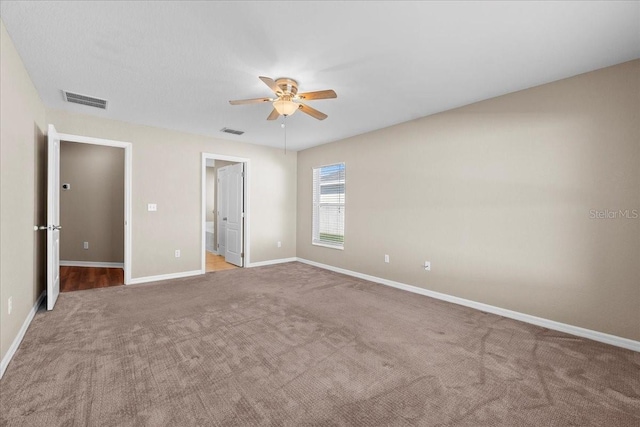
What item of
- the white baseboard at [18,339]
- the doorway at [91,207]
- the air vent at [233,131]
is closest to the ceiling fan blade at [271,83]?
the air vent at [233,131]

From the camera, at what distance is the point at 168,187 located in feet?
15.6

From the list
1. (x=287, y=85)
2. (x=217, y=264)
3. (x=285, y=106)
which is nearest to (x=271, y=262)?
(x=217, y=264)

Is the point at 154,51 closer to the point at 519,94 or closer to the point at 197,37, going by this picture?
the point at 197,37

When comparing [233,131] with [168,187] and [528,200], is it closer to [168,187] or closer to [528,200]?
[168,187]

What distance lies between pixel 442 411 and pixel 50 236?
13.5 ft

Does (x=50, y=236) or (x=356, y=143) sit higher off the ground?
(x=356, y=143)

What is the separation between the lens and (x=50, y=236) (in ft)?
10.4

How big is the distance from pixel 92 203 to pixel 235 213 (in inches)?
110

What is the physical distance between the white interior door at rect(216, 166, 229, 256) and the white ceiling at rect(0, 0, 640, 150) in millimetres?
3044

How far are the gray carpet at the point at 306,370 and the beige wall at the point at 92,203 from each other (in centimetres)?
276

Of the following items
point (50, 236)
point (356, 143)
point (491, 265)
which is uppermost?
point (356, 143)

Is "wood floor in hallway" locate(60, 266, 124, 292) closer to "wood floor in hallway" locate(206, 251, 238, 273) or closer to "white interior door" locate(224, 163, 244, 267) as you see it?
"wood floor in hallway" locate(206, 251, 238, 273)

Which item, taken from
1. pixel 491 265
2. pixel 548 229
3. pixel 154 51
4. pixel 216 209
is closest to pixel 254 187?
pixel 216 209

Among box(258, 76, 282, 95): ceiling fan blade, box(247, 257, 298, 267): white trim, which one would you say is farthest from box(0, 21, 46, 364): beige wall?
box(247, 257, 298, 267): white trim
